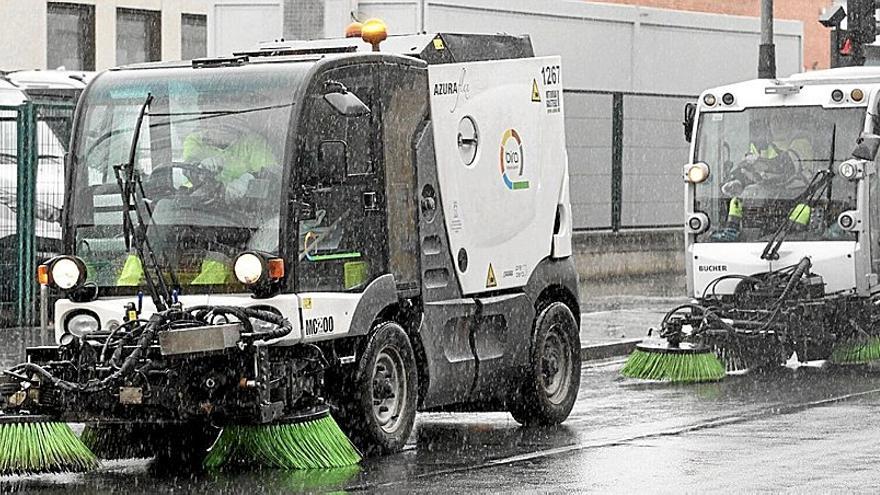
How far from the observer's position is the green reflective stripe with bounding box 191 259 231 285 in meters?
11.0

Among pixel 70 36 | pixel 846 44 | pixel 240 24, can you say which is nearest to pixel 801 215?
pixel 846 44

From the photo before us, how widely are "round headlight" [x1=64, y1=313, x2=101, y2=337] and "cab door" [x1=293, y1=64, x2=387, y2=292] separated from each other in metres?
1.18

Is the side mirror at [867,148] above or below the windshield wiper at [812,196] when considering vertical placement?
above

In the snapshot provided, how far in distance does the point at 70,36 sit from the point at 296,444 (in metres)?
26.1

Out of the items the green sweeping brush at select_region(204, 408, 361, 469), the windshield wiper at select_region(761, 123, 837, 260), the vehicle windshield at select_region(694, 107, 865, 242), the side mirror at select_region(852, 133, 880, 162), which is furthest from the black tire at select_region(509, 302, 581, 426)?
the side mirror at select_region(852, 133, 880, 162)

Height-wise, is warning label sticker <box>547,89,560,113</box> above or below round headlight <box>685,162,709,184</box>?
above

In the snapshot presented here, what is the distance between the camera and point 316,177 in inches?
439

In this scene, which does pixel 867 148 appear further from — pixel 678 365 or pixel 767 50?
pixel 767 50

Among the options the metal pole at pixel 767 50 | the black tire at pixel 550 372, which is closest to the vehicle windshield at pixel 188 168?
the black tire at pixel 550 372

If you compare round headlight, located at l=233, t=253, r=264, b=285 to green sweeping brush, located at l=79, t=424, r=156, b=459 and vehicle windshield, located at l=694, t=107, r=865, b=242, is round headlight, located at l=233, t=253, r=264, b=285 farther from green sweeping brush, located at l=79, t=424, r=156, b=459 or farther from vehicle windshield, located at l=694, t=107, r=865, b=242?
vehicle windshield, located at l=694, t=107, r=865, b=242

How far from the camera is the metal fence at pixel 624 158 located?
25984 mm

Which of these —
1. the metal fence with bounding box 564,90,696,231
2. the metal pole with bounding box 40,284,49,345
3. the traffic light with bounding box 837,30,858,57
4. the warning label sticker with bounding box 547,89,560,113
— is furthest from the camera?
the metal fence with bounding box 564,90,696,231

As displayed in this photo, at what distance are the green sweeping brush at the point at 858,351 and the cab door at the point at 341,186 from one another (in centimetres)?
705

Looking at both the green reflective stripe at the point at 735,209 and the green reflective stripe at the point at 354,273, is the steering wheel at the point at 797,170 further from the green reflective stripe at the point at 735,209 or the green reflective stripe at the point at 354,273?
the green reflective stripe at the point at 354,273
